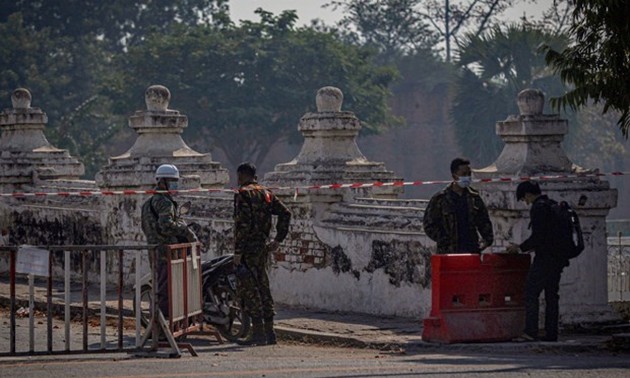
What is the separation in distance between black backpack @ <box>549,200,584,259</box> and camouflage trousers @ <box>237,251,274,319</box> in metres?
2.66

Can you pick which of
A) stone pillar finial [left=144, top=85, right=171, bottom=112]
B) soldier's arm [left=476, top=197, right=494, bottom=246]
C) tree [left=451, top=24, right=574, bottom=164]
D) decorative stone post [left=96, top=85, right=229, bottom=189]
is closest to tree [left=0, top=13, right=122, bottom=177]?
tree [left=451, top=24, right=574, bottom=164]

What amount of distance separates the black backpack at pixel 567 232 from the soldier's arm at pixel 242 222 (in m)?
2.71

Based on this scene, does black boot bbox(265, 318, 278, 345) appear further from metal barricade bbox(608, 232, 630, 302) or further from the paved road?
metal barricade bbox(608, 232, 630, 302)

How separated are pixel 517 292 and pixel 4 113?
13.2 meters

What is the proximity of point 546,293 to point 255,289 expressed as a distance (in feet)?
8.60

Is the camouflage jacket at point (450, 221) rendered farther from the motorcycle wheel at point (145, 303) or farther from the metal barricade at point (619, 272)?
the metal barricade at point (619, 272)

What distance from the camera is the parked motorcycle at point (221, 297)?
48.2ft

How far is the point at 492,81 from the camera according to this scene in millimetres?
54531

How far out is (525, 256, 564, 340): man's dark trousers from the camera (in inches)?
537

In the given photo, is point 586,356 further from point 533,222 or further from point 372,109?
point 372,109

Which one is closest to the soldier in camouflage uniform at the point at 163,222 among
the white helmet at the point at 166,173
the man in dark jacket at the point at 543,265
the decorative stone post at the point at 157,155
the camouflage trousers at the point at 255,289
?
the white helmet at the point at 166,173

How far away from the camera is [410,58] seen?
81188mm

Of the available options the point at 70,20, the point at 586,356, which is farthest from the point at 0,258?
the point at 70,20

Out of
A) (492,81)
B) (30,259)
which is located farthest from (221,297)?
(492,81)
